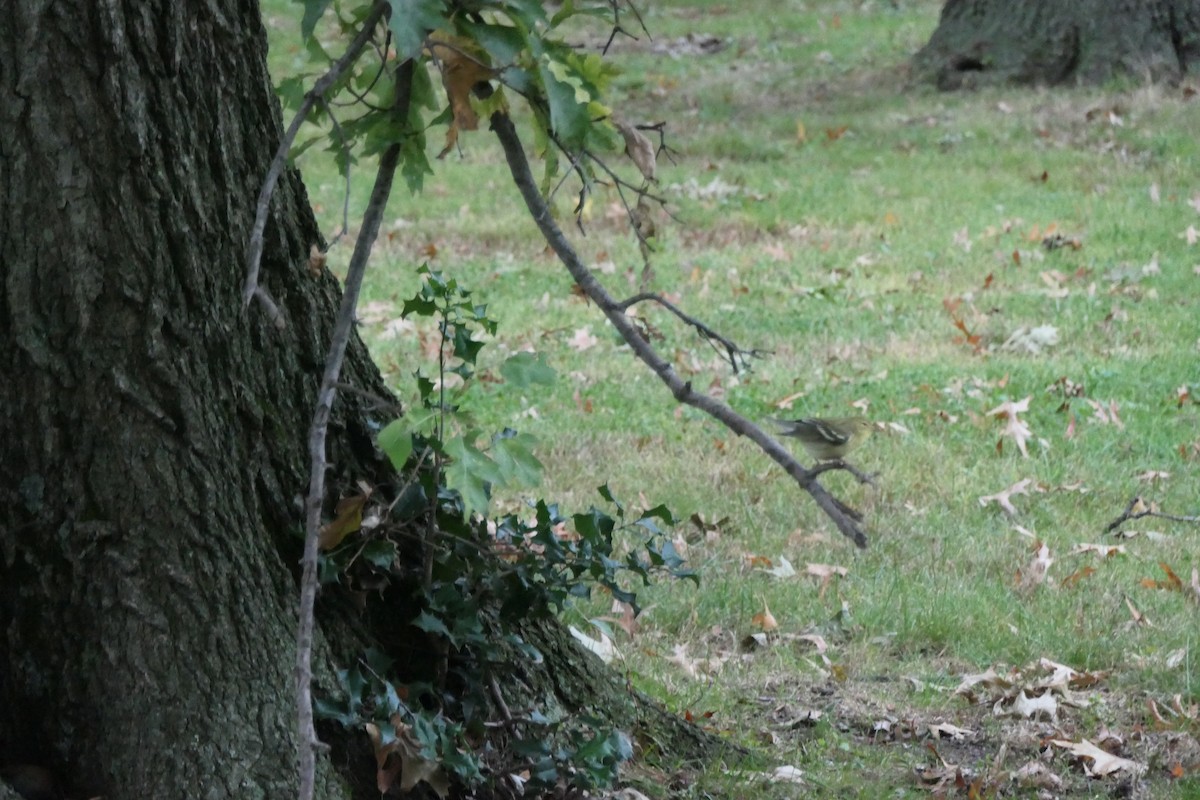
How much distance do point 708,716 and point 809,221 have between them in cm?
660

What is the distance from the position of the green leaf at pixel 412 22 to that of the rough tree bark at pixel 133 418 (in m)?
0.51

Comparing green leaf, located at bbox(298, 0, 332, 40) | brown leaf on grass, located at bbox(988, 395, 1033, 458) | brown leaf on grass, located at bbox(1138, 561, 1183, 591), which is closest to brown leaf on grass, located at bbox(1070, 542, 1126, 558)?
brown leaf on grass, located at bbox(1138, 561, 1183, 591)

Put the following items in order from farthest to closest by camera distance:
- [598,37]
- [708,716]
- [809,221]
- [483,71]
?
[598,37]
[809,221]
[708,716]
[483,71]

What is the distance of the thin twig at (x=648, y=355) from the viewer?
1915 mm

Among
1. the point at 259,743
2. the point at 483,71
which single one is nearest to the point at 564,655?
the point at 259,743

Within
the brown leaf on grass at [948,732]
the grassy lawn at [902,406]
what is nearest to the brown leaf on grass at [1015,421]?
the grassy lawn at [902,406]

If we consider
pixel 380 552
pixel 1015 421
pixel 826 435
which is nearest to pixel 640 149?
pixel 380 552

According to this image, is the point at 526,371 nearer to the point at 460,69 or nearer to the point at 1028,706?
the point at 460,69

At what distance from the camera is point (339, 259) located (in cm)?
909

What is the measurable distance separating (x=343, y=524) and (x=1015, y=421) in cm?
435

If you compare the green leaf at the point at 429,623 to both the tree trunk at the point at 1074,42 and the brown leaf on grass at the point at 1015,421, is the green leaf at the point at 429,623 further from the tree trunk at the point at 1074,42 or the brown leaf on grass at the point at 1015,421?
the tree trunk at the point at 1074,42

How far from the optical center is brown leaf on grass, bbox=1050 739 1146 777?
3.45 m

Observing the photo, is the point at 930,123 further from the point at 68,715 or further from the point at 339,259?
the point at 68,715

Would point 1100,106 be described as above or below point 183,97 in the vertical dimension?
below
